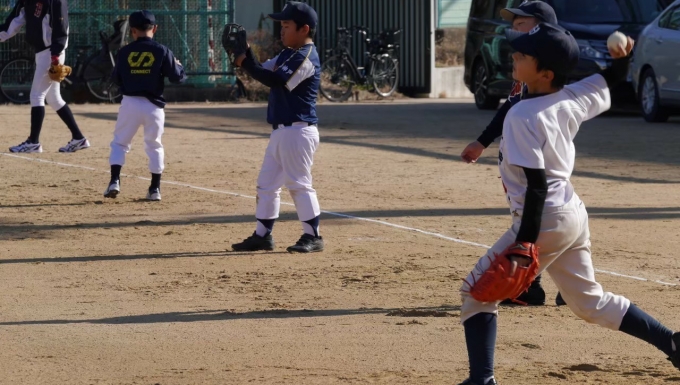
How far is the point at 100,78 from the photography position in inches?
875

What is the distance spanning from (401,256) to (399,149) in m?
6.60

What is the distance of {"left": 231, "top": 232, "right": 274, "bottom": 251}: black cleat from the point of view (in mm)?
8539

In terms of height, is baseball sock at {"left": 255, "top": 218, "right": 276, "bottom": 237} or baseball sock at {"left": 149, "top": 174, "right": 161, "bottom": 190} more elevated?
baseball sock at {"left": 255, "top": 218, "right": 276, "bottom": 237}

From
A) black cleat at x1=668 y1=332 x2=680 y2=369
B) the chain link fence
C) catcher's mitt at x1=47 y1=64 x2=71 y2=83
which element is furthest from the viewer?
the chain link fence

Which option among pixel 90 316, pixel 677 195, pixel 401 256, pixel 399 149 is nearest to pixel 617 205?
pixel 677 195

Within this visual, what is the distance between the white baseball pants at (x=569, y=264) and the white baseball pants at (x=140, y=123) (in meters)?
6.43

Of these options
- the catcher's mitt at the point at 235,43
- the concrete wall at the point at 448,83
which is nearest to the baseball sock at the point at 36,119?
the catcher's mitt at the point at 235,43

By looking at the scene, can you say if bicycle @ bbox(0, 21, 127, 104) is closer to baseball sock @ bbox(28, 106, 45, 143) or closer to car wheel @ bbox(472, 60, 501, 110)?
car wheel @ bbox(472, 60, 501, 110)

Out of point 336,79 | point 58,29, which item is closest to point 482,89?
point 336,79

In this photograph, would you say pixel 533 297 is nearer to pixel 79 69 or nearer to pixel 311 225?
pixel 311 225

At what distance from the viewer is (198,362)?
5520 millimetres

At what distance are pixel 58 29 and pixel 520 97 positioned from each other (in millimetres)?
8094

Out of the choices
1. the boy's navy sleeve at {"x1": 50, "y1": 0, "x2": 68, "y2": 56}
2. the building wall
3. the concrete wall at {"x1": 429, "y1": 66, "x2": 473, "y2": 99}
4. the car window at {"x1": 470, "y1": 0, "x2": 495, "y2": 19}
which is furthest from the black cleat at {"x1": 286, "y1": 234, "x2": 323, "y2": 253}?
the building wall

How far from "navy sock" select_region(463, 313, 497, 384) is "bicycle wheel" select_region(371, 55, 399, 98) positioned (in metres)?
19.9
